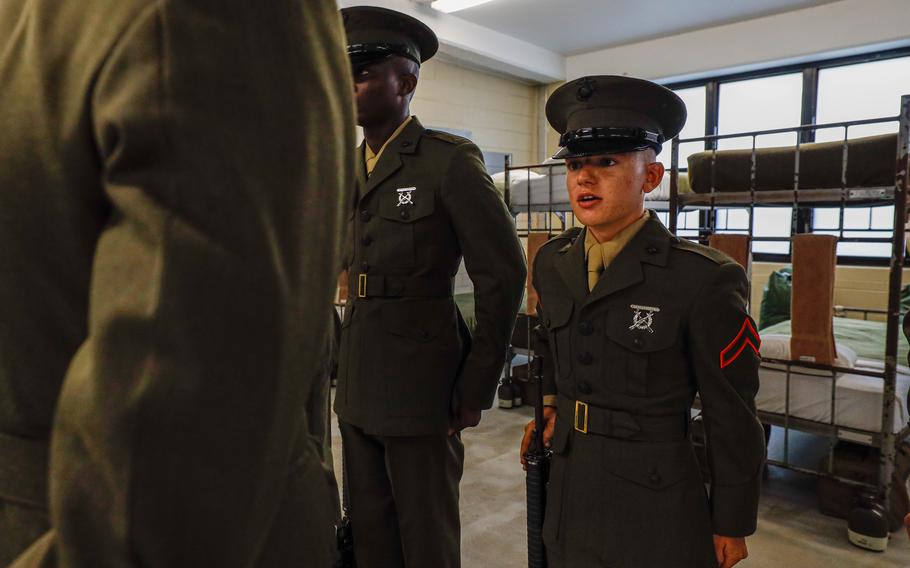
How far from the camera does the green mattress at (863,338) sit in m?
3.36

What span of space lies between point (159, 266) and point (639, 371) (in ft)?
3.74

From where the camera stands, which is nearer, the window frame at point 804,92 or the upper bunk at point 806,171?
the upper bunk at point 806,171

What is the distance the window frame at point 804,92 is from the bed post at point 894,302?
8.94 feet

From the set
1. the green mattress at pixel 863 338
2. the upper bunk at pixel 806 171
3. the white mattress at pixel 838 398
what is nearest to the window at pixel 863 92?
the green mattress at pixel 863 338

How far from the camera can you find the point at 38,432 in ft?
1.57

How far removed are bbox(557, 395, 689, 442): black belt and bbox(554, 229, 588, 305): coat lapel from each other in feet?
0.86

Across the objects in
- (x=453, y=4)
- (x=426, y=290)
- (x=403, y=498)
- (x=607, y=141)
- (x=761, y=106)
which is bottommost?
(x=403, y=498)

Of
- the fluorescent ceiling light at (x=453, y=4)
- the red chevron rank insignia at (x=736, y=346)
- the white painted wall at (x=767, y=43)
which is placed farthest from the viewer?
the white painted wall at (x=767, y=43)

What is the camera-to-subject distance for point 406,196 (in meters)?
1.70

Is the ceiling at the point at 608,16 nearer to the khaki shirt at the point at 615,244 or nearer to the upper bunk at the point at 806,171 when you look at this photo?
the upper bunk at the point at 806,171

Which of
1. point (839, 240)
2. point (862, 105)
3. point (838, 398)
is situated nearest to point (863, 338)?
point (838, 398)

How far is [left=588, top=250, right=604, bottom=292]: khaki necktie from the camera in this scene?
1469 millimetres

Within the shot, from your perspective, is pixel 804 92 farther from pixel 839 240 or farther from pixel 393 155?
pixel 393 155

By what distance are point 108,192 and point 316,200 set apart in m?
0.14
